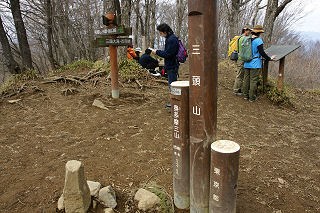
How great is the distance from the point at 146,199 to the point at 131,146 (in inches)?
60.0

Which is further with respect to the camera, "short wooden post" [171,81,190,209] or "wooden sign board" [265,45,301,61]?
"wooden sign board" [265,45,301,61]

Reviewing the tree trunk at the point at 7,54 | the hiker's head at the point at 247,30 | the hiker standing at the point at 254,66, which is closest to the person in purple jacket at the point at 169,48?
the hiker standing at the point at 254,66

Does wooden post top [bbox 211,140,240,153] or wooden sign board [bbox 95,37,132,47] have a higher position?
wooden sign board [bbox 95,37,132,47]

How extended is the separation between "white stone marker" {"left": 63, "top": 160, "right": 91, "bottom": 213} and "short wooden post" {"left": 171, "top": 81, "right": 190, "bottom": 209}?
3.18 feet

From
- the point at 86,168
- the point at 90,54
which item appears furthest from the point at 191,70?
the point at 90,54

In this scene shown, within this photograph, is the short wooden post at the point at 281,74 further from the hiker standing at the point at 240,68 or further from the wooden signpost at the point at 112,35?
the wooden signpost at the point at 112,35

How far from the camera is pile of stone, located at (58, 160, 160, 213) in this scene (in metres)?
2.08

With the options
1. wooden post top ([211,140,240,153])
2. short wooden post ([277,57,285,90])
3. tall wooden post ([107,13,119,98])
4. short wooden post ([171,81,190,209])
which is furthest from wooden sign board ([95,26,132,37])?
wooden post top ([211,140,240,153])

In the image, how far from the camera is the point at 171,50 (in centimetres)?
446

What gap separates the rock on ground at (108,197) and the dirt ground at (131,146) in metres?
0.17

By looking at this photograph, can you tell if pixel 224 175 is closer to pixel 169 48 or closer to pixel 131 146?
pixel 131 146

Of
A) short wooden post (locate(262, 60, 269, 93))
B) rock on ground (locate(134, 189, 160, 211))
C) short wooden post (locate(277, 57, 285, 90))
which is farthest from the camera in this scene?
short wooden post (locate(262, 60, 269, 93))

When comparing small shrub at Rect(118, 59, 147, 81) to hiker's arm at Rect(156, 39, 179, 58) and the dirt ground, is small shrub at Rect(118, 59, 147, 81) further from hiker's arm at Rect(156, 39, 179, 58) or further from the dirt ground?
hiker's arm at Rect(156, 39, 179, 58)

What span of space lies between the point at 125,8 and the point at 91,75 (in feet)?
10.9
